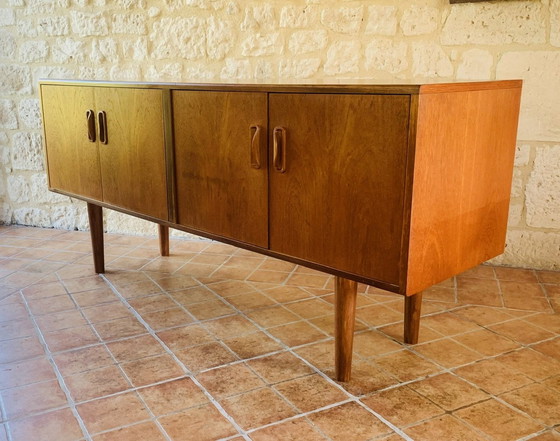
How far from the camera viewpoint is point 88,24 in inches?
148

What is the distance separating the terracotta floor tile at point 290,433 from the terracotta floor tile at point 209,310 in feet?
2.95

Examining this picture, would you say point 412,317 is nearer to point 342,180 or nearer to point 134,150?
point 342,180

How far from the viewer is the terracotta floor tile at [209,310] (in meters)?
2.59

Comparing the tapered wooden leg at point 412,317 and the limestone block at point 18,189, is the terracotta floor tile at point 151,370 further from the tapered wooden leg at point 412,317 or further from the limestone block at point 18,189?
the limestone block at point 18,189

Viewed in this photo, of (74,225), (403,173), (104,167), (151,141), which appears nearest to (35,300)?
(104,167)

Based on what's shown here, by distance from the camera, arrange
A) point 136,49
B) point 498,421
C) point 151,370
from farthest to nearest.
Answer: point 136,49, point 151,370, point 498,421

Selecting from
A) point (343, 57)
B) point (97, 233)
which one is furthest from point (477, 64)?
point (97, 233)

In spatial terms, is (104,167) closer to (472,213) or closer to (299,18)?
(299,18)

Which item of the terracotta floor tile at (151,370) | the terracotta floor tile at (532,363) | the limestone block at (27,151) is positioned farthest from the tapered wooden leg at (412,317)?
the limestone block at (27,151)

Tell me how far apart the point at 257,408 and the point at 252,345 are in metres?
0.46

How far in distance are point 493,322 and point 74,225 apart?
2934mm

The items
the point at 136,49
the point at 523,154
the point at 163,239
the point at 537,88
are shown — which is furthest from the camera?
the point at 136,49

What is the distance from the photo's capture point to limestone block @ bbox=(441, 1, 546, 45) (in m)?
2.86

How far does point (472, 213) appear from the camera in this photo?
6.32ft
